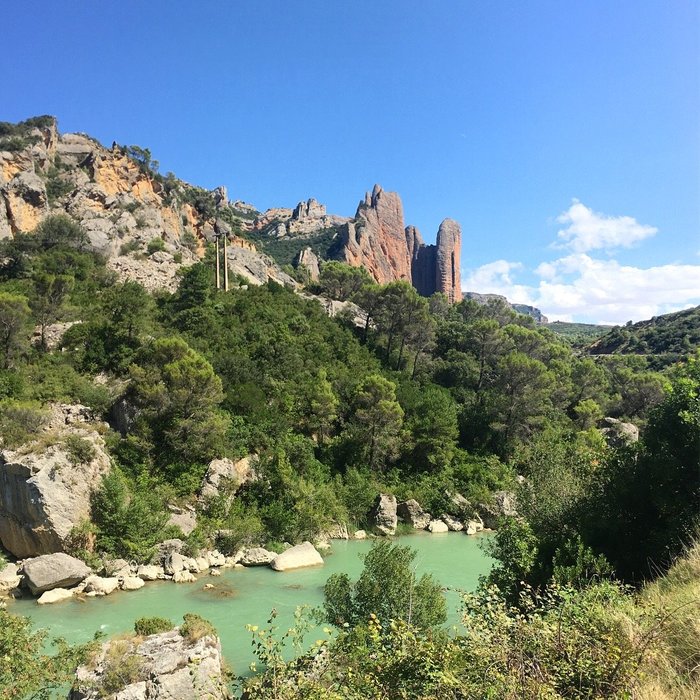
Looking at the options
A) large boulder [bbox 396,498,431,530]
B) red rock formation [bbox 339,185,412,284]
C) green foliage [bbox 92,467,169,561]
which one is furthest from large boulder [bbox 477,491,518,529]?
red rock formation [bbox 339,185,412,284]

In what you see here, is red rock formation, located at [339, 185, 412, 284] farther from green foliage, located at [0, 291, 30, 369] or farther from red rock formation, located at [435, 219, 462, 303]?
green foliage, located at [0, 291, 30, 369]

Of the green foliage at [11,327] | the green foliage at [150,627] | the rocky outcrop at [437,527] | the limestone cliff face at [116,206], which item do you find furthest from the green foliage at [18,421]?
the limestone cliff face at [116,206]

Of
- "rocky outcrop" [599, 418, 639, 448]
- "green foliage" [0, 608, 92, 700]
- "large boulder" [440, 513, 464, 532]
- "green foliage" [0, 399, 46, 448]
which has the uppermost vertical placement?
"green foliage" [0, 399, 46, 448]

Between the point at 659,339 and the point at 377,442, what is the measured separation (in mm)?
58014

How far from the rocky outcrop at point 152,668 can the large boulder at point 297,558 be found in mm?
10584

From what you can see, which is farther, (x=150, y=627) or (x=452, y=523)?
(x=452, y=523)

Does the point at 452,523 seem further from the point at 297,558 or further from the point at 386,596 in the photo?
the point at 386,596

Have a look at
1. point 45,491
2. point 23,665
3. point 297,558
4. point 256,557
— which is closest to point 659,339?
point 297,558

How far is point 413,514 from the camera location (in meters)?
27.3

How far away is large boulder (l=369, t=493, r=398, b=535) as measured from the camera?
25.7 metres

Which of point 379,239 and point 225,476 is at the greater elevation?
point 379,239

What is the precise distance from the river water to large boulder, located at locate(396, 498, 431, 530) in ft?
17.0

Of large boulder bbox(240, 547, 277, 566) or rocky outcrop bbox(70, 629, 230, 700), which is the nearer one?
rocky outcrop bbox(70, 629, 230, 700)

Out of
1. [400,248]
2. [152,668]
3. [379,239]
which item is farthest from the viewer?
[400,248]
